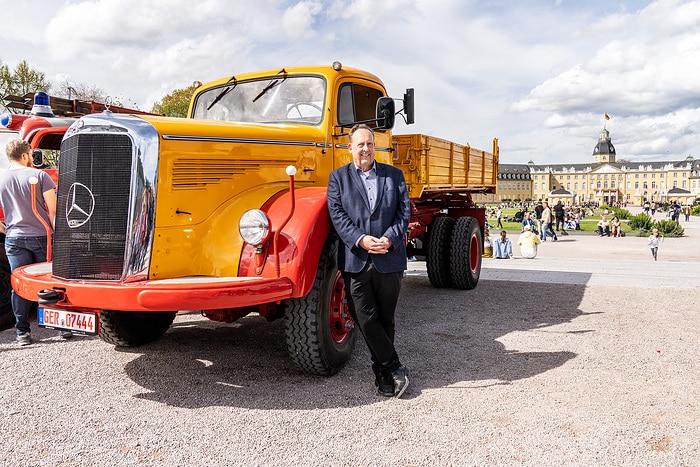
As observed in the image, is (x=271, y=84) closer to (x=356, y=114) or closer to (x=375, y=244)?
(x=356, y=114)

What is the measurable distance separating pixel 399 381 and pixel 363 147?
1.65 meters

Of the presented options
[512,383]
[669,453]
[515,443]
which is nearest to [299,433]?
[515,443]

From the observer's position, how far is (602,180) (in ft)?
496

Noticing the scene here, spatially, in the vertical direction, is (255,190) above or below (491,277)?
above

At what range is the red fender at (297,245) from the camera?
376cm

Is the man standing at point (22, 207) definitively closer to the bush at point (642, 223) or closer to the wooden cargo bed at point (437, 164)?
the wooden cargo bed at point (437, 164)

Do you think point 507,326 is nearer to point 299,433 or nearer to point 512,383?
point 512,383

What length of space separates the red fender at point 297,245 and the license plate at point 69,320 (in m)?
1.03

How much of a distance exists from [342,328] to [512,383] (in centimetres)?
137

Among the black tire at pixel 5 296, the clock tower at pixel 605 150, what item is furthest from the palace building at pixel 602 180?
the black tire at pixel 5 296

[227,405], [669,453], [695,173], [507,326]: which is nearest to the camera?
[669,453]

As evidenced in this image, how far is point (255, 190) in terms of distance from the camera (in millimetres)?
4359

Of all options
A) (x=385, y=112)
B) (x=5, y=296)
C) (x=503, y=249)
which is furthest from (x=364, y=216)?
(x=503, y=249)

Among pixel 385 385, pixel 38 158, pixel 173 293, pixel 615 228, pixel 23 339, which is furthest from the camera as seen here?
pixel 615 228
